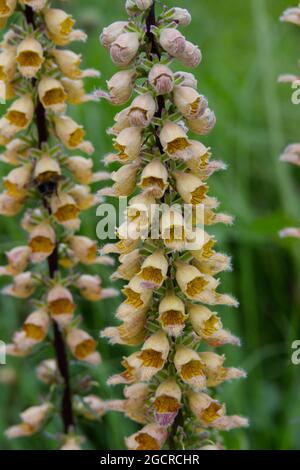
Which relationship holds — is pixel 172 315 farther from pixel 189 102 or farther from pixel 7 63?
pixel 7 63

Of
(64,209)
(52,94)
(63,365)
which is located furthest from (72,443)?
(52,94)

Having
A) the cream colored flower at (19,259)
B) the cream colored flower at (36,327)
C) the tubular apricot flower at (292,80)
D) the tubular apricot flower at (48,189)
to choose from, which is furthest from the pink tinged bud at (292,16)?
the cream colored flower at (36,327)

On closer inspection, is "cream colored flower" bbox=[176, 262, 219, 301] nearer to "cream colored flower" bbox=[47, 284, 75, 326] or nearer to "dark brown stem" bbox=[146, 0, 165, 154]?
"dark brown stem" bbox=[146, 0, 165, 154]

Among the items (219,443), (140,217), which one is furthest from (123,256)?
(219,443)

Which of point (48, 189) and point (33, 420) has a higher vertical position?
point (48, 189)

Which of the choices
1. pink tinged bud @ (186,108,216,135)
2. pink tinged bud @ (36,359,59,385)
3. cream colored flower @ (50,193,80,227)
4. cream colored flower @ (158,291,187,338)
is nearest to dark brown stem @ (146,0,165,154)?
pink tinged bud @ (186,108,216,135)

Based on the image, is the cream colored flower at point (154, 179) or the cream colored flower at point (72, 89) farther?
the cream colored flower at point (72, 89)

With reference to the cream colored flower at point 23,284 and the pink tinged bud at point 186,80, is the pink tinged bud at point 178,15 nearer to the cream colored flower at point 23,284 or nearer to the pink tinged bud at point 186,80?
the pink tinged bud at point 186,80
